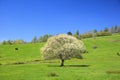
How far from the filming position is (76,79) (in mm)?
33344

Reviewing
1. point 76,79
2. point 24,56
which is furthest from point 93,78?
point 24,56

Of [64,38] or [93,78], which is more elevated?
[64,38]

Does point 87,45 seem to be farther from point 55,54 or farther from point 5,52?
point 55,54

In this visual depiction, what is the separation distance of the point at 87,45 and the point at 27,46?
103ft

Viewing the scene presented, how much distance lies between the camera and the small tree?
68.9m

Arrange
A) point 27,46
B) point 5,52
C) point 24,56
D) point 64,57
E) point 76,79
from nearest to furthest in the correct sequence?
point 76,79
point 64,57
point 24,56
point 5,52
point 27,46

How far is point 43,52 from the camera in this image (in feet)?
235

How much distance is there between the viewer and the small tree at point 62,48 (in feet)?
226

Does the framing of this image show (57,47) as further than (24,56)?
No

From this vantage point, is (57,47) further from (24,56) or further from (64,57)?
(24,56)

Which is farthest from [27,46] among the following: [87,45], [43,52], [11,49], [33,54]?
[43,52]

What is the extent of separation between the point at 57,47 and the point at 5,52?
4881 centimetres

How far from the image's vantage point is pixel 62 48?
6894 cm

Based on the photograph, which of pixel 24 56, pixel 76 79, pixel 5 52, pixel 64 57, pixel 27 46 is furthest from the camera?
pixel 27 46
